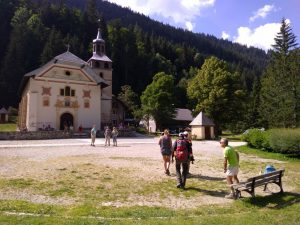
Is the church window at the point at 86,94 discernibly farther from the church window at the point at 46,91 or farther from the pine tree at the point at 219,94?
the pine tree at the point at 219,94

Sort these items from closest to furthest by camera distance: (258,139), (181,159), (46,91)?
(181,159) < (258,139) < (46,91)

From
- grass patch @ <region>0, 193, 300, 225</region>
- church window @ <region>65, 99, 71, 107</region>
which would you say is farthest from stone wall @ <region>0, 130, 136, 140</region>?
grass patch @ <region>0, 193, 300, 225</region>

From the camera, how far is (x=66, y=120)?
150ft

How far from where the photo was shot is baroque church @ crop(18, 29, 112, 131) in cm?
4384

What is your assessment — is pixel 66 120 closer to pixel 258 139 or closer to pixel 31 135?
pixel 31 135

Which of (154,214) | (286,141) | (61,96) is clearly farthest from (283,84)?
(154,214)

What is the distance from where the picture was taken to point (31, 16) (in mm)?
96188

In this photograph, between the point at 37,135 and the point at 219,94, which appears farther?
the point at 219,94

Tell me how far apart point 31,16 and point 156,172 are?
92.6 meters

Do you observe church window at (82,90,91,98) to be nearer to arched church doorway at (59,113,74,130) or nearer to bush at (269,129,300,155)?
arched church doorway at (59,113,74,130)

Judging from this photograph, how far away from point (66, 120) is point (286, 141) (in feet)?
100

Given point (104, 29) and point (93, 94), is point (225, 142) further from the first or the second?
point (104, 29)

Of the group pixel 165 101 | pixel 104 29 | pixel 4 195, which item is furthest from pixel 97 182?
pixel 104 29

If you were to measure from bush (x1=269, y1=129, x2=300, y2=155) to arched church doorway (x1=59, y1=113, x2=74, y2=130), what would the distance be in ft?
94.1
